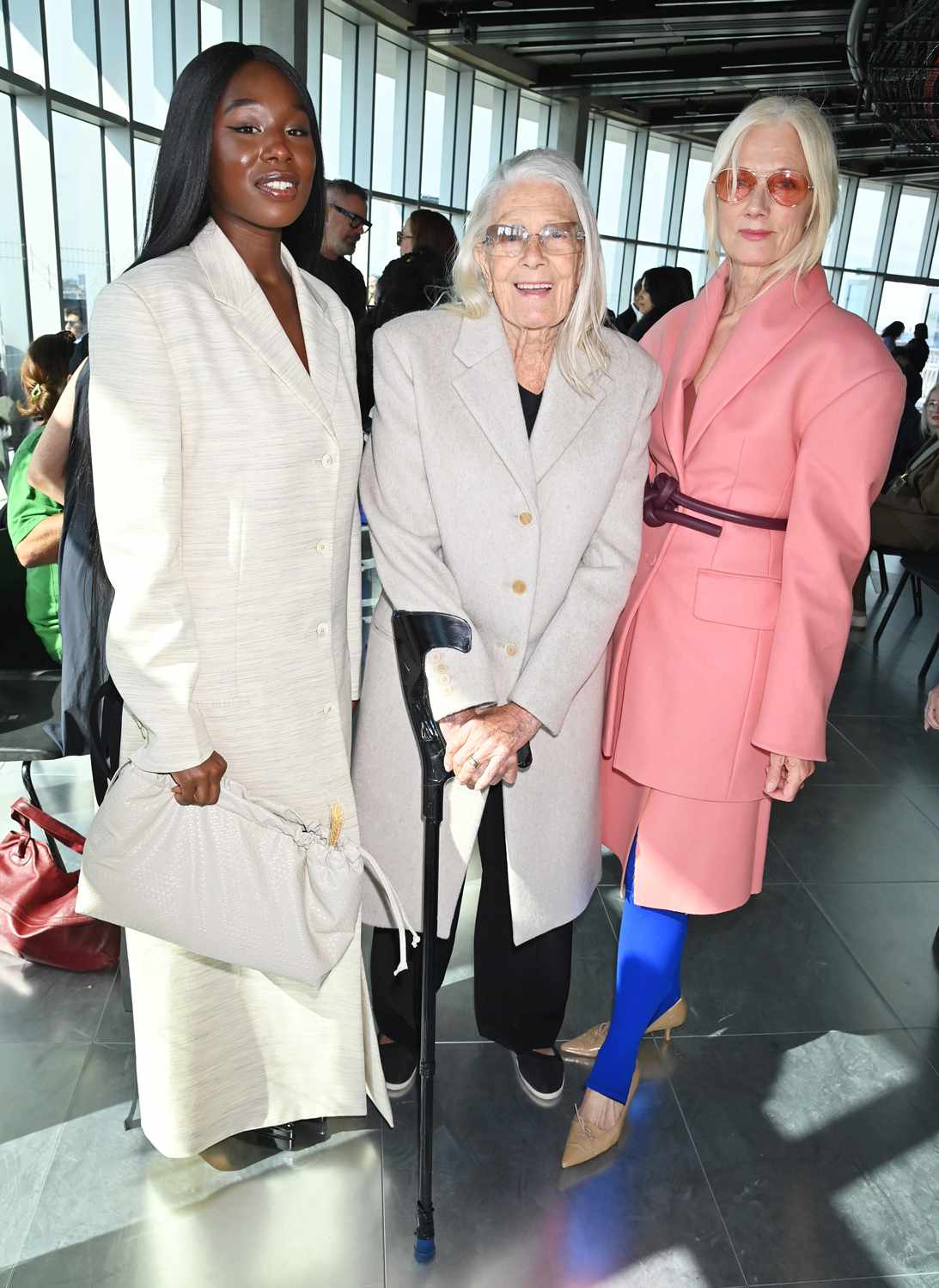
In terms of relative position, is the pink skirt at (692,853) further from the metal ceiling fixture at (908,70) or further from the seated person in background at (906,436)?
the seated person in background at (906,436)

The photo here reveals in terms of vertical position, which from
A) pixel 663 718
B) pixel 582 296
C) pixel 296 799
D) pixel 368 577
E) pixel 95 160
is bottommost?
pixel 368 577

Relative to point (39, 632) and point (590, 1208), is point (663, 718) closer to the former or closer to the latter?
point (590, 1208)

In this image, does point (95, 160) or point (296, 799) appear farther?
point (95, 160)

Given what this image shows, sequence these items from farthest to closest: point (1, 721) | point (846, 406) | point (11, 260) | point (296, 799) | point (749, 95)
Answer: point (749, 95) → point (11, 260) → point (1, 721) → point (296, 799) → point (846, 406)

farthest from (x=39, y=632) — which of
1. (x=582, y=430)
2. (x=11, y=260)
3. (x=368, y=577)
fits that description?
(x=11, y=260)

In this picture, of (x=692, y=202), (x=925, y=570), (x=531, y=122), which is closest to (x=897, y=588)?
(x=925, y=570)

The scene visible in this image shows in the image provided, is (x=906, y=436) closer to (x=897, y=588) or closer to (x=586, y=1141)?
(x=897, y=588)

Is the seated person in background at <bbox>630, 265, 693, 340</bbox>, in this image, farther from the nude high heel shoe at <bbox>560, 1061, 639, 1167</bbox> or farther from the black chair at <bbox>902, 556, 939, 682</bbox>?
the nude high heel shoe at <bbox>560, 1061, 639, 1167</bbox>

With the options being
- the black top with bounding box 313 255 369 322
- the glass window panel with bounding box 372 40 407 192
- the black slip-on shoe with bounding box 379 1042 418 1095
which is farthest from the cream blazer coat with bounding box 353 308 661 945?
the glass window panel with bounding box 372 40 407 192

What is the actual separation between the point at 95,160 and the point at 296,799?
932 cm

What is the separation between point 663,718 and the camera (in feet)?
6.66

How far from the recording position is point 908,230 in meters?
22.9

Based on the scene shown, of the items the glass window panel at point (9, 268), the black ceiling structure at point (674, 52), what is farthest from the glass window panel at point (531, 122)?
the glass window panel at point (9, 268)

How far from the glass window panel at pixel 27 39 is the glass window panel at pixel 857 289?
18887mm
